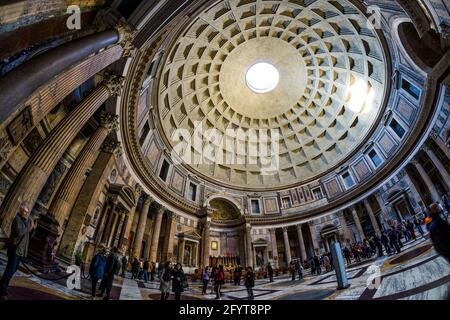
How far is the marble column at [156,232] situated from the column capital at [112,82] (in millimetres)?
11034

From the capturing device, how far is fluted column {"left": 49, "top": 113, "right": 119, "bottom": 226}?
27.0ft

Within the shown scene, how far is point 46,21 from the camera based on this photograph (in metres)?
5.71

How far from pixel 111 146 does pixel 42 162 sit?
5.22 m

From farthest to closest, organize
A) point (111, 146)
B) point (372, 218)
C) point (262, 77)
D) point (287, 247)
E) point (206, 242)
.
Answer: point (262, 77) → point (287, 247) → point (206, 242) → point (372, 218) → point (111, 146)

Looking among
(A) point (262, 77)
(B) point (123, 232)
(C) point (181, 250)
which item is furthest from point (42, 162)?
(A) point (262, 77)

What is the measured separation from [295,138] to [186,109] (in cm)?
1398

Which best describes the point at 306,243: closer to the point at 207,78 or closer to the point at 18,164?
the point at 207,78

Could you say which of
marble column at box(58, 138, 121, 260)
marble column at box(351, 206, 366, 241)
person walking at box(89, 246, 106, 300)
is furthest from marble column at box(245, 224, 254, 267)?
person walking at box(89, 246, 106, 300)

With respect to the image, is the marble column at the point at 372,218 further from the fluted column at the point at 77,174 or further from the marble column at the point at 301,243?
the fluted column at the point at 77,174

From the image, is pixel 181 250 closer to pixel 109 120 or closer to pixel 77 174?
pixel 77 174

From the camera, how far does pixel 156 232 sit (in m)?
17.9

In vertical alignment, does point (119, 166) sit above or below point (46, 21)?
above

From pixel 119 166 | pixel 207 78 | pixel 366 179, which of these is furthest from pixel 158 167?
pixel 366 179
